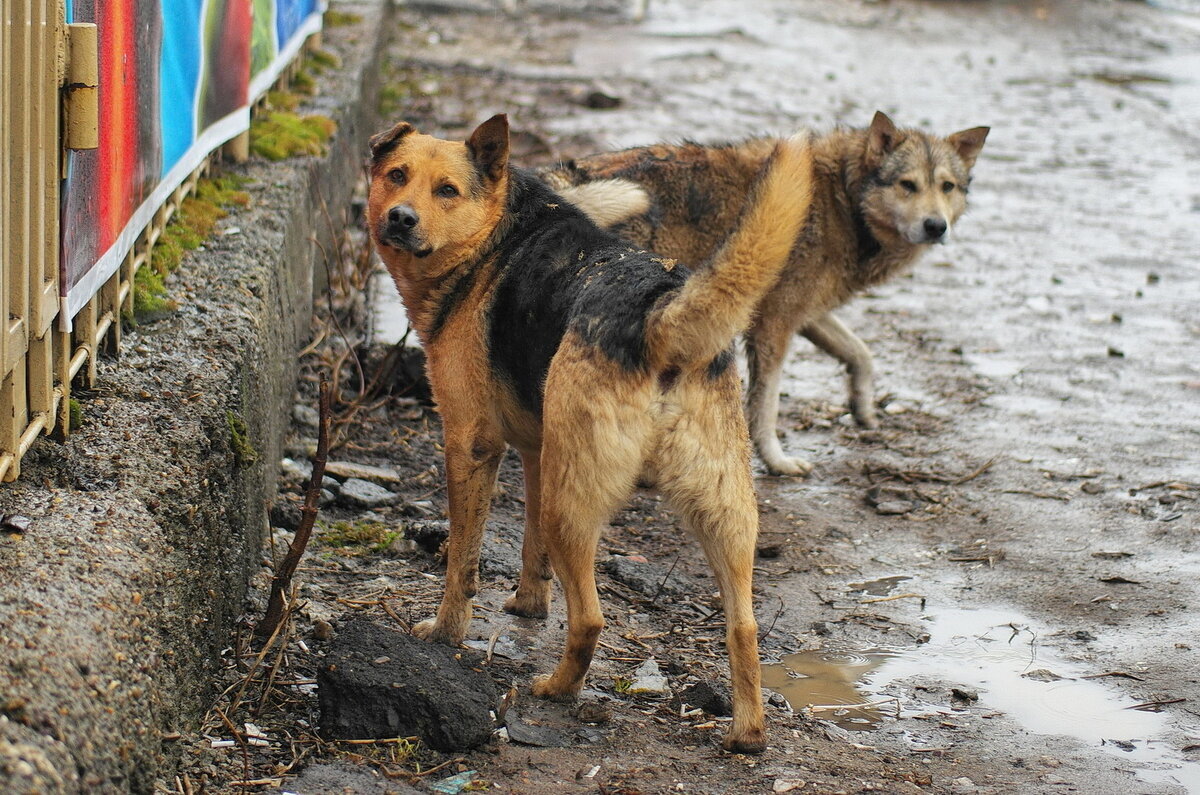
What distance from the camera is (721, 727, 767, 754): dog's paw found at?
3578mm

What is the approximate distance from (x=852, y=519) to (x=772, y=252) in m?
2.66

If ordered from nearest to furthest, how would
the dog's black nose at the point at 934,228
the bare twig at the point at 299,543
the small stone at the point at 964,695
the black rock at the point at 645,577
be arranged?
the bare twig at the point at 299,543, the small stone at the point at 964,695, the black rock at the point at 645,577, the dog's black nose at the point at 934,228

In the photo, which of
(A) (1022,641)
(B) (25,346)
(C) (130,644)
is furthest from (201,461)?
(A) (1022,641)

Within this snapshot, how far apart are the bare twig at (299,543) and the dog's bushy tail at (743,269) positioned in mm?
1062

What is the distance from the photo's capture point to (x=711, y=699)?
387 centimetres

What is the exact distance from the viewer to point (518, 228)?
430cm

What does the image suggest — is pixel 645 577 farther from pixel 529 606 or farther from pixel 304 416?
pixel 304 416

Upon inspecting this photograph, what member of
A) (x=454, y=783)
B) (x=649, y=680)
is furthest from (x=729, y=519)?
(x=454, y=783)

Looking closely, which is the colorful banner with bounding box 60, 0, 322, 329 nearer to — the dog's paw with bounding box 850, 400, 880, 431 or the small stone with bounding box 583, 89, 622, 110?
the dog's paw with bounding box 850, 400, 880, 431

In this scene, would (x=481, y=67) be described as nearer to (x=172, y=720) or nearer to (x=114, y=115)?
(x=114, y=115)

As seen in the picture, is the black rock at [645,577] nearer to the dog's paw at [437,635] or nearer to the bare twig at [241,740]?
the dog's paw at [437,635]

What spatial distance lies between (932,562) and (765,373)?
4.82 feet

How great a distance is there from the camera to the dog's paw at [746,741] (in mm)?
3578

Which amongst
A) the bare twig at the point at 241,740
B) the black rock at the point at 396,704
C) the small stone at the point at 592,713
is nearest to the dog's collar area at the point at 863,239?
the small stone at the point at 592,713
